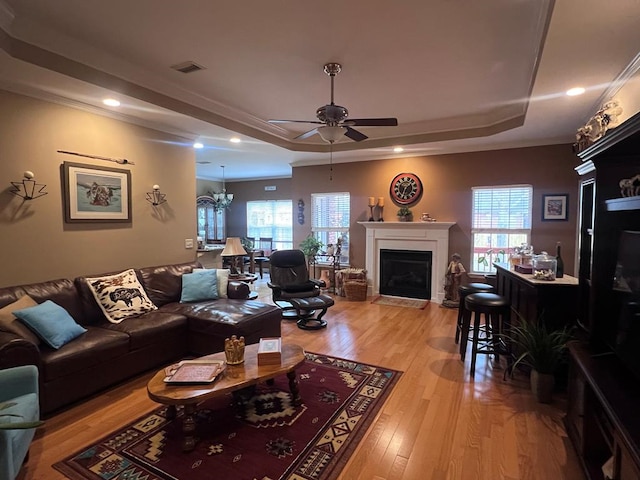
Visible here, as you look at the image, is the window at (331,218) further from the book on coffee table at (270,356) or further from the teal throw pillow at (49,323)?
the teal throw pillow at (49,323)

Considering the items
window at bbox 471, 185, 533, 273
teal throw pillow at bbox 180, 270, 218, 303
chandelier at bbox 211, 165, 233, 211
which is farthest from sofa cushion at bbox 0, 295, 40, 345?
chandelier at bbox 211, 165, 233, 211

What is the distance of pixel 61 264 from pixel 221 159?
4.14 m

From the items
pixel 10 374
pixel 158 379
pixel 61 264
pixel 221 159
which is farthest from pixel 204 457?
pixel 221 159

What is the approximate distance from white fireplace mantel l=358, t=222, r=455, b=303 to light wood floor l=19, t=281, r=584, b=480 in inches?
90.4

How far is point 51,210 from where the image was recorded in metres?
3.38

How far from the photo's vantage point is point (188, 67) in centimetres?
326

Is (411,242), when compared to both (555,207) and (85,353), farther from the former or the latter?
(85,353)

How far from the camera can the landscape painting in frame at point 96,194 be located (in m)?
3.51

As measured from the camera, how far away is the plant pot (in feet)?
8.83

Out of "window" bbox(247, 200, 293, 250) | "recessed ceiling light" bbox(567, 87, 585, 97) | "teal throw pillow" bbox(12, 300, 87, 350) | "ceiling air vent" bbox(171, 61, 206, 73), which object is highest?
"ceiling air vent" bbox(171, 61, 206, 73)

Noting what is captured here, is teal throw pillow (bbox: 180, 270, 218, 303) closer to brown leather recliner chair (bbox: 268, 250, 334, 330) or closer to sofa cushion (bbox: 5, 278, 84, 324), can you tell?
brown leather recliner chair (bbox: 268, 250, 334, 330)

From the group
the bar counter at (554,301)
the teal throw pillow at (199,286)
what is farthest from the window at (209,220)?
the bar counter at (554,301)

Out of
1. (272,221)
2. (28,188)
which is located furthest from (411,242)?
(28,188)

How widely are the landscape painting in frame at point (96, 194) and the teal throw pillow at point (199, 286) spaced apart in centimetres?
→ 102
